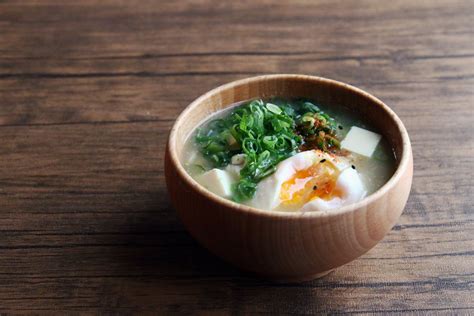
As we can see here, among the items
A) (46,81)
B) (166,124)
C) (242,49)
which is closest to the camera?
(166,124)

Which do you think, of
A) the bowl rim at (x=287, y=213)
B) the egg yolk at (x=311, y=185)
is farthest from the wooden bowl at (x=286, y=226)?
the egg yolk at (x=311, y=185)

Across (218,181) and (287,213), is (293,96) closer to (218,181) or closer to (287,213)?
(218,181)

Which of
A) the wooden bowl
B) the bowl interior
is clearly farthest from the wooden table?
the bowl interior

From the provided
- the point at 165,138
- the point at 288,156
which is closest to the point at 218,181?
the point at 288,156

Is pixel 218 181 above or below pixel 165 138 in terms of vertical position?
above

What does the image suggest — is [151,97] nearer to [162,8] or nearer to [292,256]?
[162,8]

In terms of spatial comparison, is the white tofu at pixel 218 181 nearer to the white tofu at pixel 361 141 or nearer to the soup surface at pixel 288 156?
the soup surface at pixel 288 156

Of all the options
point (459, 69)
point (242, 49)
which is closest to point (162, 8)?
point (242, 49)
